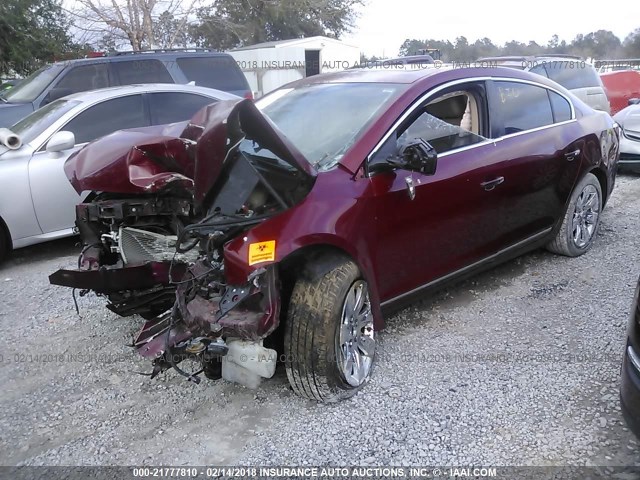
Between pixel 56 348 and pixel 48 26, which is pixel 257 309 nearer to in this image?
pixel 56 348

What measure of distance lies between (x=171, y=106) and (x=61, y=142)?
56.2 inches

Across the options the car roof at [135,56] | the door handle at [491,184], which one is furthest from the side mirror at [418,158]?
the car roof at [135,56]

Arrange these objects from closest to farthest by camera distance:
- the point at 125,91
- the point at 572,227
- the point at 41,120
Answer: the point at 572,227, the point at 41,120, the point at 125,91

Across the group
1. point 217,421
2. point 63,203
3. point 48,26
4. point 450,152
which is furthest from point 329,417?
point 48,26

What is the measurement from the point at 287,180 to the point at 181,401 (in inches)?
54.3

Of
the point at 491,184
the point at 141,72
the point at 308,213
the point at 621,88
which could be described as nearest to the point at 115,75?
the point at 141,72

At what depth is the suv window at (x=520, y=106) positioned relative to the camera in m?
4.14

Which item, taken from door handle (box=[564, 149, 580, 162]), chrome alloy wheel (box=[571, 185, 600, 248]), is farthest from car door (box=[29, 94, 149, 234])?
chrome alloy wheel (box=[571, 185, 600, 248])

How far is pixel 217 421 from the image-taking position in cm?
299

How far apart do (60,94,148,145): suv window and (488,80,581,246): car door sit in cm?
378

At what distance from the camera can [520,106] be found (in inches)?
171

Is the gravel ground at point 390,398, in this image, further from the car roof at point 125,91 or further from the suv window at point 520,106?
the car roof at point 125,91

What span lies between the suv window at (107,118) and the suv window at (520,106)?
378 cm

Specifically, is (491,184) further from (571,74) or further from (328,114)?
(571,74)
